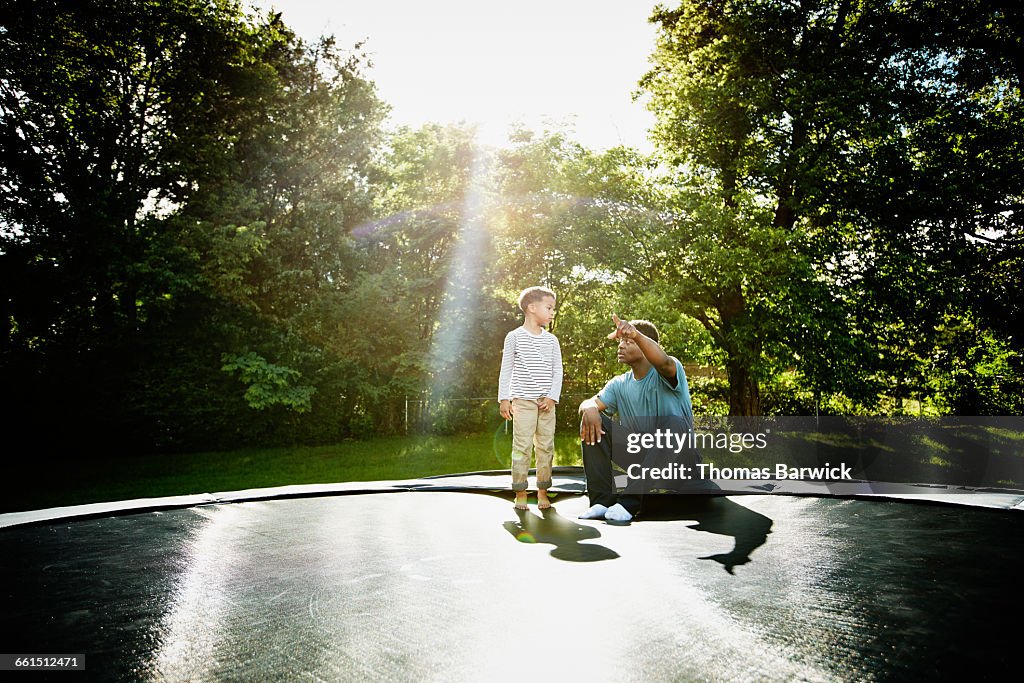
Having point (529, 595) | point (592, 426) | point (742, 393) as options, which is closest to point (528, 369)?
point (592, 426)

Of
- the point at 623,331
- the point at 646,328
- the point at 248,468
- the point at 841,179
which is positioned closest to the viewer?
the point at 623,331

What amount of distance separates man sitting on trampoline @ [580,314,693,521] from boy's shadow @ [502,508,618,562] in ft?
0.61

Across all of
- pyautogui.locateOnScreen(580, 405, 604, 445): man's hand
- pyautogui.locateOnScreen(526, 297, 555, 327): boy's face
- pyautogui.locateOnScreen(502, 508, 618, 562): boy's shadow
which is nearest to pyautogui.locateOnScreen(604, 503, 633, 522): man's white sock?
pyautogui.locateOnScreen(502, 508, 618, 562): boy's shadow

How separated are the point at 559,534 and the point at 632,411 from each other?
0.77m

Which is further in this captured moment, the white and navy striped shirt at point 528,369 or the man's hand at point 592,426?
the white and navy striped shirt at point 528,369

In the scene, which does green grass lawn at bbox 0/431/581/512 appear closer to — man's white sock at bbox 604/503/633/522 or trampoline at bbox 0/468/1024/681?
trampoline at bbox 0/468/1024/681

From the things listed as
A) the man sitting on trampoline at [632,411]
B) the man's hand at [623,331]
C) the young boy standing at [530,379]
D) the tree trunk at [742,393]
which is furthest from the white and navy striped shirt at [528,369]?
the tree trunk at [742,393]

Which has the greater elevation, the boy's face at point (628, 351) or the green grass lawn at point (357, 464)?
the boy's face at point (628, 351)

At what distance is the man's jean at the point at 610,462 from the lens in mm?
2726

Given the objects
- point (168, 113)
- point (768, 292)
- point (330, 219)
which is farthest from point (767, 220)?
point (168, 113)

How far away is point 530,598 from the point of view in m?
1.48

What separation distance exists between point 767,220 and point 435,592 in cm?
744

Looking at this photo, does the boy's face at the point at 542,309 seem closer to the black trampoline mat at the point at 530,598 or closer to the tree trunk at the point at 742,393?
the black trampoline mat at the point at 530,598

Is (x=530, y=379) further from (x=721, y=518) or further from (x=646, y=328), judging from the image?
(x=721, y=518)
